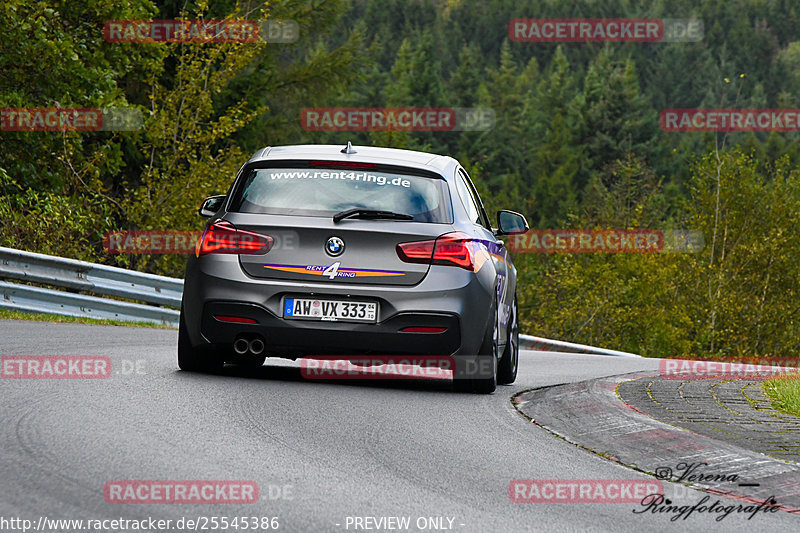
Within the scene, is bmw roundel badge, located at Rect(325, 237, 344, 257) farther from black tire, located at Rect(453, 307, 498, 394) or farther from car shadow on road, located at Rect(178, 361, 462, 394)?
black tire, located at Rect(453, 307, 498, 394)

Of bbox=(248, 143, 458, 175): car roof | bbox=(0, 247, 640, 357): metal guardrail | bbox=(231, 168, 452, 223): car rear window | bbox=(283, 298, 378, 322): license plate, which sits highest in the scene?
bbox=(248, 143, 458, 175): car roof

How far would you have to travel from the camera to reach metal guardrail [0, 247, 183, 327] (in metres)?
15.1

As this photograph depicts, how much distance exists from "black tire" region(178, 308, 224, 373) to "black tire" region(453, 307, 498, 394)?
1.81 meters

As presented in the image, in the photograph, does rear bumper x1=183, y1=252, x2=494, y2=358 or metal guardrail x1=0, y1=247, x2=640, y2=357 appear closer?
rear bumper x1=183, y1=252, x2=494, y2=358

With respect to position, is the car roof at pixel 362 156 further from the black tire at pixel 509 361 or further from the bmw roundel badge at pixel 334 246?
the black tire at pixel 509 361

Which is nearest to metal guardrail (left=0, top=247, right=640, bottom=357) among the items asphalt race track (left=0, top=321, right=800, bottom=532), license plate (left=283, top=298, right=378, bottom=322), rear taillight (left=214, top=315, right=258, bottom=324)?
asphalt race track (left=0, top=321, right=800, bottom=532)

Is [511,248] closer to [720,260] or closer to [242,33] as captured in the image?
[720,260]

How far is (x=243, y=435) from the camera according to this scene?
6711mm

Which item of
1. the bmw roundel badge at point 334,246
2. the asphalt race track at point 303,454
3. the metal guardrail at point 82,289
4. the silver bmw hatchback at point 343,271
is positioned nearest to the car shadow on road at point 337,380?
the asphalt race track at point 303,454

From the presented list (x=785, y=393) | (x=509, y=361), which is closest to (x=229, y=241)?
(x=509, y=361)

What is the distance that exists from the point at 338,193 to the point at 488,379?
174 centimetres

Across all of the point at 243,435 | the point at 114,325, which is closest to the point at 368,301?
the point at 243,435

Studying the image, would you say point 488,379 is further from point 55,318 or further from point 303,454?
point 55,318

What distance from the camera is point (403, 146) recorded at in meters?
71.8
